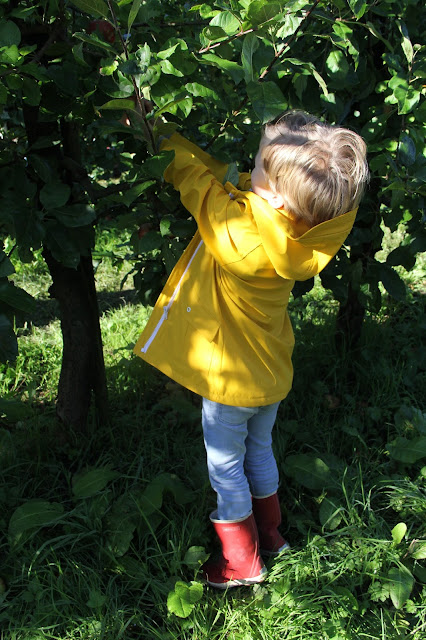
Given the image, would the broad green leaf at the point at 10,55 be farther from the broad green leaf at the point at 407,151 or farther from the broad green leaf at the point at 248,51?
the broad green leaf at the point at 407,151

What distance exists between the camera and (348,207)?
1.51 metres

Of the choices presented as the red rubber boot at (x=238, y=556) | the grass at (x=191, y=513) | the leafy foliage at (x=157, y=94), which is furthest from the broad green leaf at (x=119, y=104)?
the red rubber boot at (x=238, y=556)

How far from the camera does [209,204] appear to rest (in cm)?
153

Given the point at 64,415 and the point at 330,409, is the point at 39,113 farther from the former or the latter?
the point at 330,409

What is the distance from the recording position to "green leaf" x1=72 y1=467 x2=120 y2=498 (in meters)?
2.08

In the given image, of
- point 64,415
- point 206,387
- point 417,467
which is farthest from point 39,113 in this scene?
point 417,467

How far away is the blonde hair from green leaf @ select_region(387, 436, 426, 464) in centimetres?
117

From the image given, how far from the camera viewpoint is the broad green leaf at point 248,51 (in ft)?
4.70

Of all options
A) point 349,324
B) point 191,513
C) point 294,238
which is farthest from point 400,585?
point 349,324

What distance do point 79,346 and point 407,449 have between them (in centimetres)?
131

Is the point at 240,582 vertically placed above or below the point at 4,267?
below

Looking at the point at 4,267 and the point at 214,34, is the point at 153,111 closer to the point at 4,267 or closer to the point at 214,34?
the point at 214,34

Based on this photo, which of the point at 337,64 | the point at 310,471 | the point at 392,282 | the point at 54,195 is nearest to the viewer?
the point at 54,195

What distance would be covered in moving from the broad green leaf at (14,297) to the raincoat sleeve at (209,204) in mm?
482
